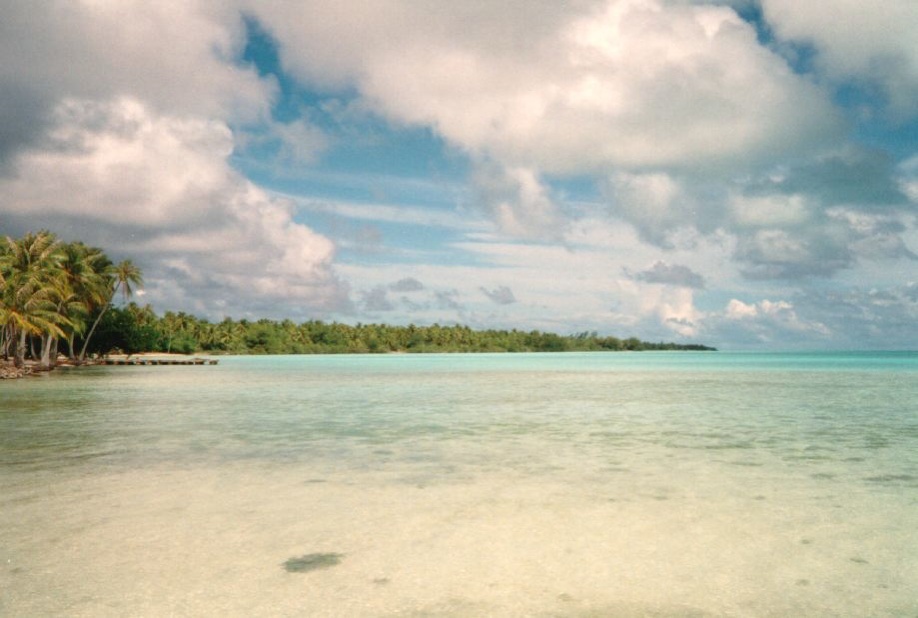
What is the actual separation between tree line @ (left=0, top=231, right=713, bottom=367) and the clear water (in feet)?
117

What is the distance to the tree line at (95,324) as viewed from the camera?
45531 millimetres

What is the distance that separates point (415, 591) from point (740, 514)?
4.25 metres

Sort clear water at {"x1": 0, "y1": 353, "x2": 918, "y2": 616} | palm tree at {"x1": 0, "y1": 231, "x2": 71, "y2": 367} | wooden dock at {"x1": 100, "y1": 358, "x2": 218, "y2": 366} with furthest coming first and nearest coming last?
wooden dock at {"x1": 100, "y1": 358, "x2": 218, "y2": 366} < palm tree at {"x1": 0, "y1": 231, "x2": 71, "y2": 367} < clear water at {"x1": 0, "y1": 353, "x2": 918, "y2": 616}

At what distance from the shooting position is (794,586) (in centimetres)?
513

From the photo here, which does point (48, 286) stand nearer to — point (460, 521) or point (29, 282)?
point (29, 282)

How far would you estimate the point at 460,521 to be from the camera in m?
7.20

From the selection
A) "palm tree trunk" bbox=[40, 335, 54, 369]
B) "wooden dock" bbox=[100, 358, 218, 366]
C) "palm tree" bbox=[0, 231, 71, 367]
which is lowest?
"wooden dock" bbox=[100, 358, 218, 366]

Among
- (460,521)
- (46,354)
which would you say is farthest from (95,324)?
(460,521)

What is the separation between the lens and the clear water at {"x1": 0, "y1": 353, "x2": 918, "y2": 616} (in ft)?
16.2

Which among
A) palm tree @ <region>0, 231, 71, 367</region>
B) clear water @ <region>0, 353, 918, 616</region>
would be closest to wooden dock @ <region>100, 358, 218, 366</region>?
palm tree @ <region>0, 231, 71, 367</region>

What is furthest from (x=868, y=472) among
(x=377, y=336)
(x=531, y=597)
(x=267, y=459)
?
(x=377, y=336)

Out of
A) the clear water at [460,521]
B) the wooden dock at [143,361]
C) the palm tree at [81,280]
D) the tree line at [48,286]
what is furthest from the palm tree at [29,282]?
the clear water at [460,521]

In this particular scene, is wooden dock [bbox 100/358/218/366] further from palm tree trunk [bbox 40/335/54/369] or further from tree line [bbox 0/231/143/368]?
palm tree trunk [bbox 40/335/54/369]

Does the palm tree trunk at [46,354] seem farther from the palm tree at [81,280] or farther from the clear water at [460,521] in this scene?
the clear water at [460,521]
